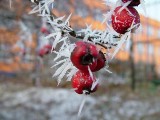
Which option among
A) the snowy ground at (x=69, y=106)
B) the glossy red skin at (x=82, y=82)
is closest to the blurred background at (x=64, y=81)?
the snowy ground at (x=69, y=106)

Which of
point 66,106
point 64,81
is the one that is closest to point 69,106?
point 66,106

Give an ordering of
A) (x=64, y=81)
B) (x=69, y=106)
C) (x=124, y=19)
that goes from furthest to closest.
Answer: (x=69, y=106), (x=64, y=81), (x=124, y=19)

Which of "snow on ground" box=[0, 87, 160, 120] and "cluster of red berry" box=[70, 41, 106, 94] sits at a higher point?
"cluster of red berry" box=[70, 41, 106, 94]

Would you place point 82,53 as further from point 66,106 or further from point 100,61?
point 66,106

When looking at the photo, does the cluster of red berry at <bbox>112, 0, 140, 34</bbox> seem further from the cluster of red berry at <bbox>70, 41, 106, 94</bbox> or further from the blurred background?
the blurred background

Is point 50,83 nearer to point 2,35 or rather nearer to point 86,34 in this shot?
point 2,35

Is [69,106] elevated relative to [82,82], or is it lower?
lower

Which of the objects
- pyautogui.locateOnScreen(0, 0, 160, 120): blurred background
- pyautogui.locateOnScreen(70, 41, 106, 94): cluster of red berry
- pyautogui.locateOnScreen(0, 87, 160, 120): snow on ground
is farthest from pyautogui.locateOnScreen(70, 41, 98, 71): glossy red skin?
pyautogui.locateOnScreen(0, 87, 160, 120): snow on ground

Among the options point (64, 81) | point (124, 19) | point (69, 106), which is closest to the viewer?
point (124, 19)
